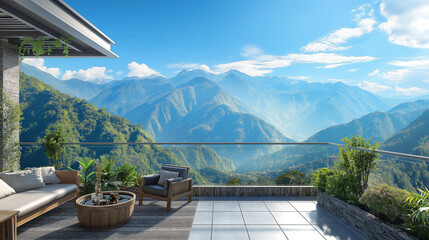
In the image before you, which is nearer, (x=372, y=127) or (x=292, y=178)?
(x=292, y=178)

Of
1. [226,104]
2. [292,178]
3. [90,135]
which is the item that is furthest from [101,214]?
[226,104]

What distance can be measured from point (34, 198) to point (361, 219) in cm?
459

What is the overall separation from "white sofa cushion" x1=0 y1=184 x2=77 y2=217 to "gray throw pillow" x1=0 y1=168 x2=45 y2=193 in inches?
4.9

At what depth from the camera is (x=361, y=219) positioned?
3.54 metres

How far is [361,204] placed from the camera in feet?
12.6

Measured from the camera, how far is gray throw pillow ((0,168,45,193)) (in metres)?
4.05

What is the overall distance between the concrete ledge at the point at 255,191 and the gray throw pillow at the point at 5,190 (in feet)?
10.1

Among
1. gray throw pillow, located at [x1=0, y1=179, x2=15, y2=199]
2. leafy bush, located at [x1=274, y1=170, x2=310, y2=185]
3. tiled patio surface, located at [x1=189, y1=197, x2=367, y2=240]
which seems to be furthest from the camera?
leafy bush, located at [x1=274, y1=170, x2=310, y2=185]

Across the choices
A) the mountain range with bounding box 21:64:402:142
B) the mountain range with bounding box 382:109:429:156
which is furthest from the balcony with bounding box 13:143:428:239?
the mountain range with bounding box 21:64:402:142

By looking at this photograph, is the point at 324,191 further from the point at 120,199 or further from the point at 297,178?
the point at 120,199

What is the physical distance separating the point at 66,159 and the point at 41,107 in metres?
15.3

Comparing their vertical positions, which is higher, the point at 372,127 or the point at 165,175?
the point at 372,127

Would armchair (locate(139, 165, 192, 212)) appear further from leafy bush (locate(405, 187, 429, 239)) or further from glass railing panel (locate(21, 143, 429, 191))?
leafy bush (locate(405, 187, 429, 239))

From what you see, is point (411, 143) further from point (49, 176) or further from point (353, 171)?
point (49, 176)
